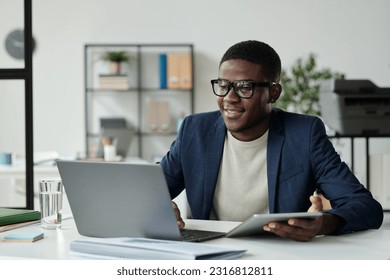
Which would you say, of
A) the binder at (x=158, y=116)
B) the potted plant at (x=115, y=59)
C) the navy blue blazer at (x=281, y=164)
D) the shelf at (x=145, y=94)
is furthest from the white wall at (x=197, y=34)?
the navy blue blazer at (x=281, y=164)

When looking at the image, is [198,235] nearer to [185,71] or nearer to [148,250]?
[148,250]

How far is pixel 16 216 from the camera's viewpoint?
5.71 feet

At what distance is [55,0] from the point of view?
6262 millimetres

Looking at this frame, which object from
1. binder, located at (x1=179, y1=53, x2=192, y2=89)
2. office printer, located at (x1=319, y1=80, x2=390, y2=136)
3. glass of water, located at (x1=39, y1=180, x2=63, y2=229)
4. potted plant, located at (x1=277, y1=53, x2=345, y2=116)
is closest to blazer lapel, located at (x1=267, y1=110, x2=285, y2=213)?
glass of water, located at (x1=39, y1=180, x2=63, y2=229)

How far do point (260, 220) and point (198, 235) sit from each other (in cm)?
20

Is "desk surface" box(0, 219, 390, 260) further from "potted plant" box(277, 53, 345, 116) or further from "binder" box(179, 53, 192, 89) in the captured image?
"binder" box(179, 53, 192, 89)

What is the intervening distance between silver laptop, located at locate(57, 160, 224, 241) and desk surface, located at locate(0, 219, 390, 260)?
0.09 m

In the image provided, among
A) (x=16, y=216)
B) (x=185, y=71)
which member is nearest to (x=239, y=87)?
(x=16, y=216)

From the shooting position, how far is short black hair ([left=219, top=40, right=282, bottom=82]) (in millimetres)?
1938

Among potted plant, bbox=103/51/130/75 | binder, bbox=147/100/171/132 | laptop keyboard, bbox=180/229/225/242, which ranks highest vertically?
potted plant, bbox=103/51/130/75

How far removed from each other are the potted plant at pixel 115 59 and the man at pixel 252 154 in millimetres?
4143

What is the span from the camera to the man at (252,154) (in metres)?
1.91

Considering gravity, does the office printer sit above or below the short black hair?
below

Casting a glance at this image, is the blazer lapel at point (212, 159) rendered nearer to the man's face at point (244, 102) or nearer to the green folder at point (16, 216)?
the man's face at point (244, 102)
